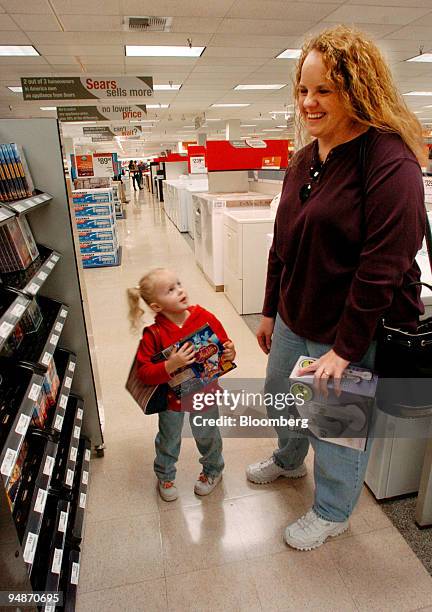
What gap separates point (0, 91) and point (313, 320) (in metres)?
10.2

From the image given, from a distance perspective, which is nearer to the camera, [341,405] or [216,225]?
[341,405]

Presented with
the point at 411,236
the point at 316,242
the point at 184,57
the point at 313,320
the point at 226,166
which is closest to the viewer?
the point at 411,236

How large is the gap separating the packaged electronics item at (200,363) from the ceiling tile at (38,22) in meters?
5.04

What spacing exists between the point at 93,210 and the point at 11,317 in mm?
5397

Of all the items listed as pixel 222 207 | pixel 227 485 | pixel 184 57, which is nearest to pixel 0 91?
pixel 184 57

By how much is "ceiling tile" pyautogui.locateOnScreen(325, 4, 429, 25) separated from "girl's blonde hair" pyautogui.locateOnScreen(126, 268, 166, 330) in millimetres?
4941

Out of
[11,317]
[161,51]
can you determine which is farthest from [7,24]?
[11,317]

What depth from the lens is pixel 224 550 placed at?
64.4 inches

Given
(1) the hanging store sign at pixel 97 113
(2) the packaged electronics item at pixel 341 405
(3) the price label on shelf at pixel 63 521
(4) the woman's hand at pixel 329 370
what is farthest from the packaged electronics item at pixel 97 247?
(4) the woman's hand at pixel 329 370

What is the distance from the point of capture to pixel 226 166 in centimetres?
568

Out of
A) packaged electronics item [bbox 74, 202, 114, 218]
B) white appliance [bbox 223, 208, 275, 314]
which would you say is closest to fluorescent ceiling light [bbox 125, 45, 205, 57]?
packaged electronics item [bbox 74, 202, 114, 218]

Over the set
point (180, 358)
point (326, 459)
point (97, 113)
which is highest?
point (97, 113)

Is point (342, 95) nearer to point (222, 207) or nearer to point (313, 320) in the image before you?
point (313, 320)

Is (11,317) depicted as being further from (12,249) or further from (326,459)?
(326,459)
